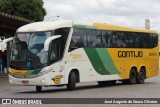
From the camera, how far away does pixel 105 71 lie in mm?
25969

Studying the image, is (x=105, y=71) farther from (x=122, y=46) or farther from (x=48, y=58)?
(x=48, y=58)

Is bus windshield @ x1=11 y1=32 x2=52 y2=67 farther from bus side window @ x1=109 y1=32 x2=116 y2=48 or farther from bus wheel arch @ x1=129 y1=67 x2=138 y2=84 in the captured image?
bus wheel arch @ x1=129 y1=67 x2=138 y2=84

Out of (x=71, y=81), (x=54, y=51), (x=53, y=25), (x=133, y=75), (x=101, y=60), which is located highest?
(x=53, y=25)

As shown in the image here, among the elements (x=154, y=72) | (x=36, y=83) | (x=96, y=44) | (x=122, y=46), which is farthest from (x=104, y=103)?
(x=154, y=72)

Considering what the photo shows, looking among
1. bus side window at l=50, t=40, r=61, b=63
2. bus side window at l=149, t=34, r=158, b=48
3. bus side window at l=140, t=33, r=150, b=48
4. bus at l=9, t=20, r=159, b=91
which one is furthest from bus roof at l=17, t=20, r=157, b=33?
bus side window at l=149, t=34, r=158, b=48

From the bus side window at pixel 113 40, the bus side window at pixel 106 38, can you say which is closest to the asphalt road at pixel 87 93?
the bus side window at pixel 106 38

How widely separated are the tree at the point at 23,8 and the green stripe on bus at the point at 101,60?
37421mm

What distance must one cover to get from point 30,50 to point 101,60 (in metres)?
4.81

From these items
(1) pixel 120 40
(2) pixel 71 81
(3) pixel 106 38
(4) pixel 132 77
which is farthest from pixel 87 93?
(4) pixel 132 77

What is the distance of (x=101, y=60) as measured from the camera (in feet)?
84.0

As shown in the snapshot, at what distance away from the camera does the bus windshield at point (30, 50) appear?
2180 cm

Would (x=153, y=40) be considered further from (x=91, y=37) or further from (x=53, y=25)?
(x=53, y=25)

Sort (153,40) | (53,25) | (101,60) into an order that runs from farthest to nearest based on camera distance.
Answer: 1. (153,40)
2. (101,60)
3. (53,25)

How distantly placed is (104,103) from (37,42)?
6.29 m
